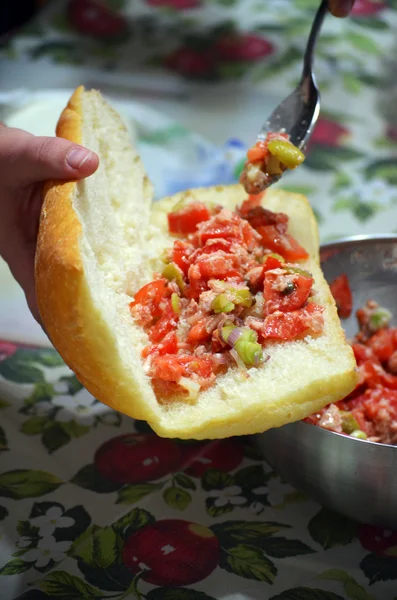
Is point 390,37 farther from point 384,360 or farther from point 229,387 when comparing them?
point 229,387

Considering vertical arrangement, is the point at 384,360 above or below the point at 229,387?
below

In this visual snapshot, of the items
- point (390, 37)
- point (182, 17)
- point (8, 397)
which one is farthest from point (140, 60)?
point (8, 397)

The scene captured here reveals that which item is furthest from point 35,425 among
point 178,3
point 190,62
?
point 178,3

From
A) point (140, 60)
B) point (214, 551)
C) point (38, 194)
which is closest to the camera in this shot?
point (214, 551)

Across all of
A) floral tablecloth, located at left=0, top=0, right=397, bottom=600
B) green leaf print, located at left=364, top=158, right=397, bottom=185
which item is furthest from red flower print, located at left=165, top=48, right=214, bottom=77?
green leaf print, located at left=364, top=158, right=397, bottom=185

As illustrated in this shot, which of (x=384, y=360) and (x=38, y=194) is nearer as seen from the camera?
(x=38, y=194)

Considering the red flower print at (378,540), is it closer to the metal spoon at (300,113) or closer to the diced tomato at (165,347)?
the diced tomato at (165,347)

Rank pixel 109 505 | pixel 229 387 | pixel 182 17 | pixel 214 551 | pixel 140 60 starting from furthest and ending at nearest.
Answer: pixel 182 17
pixel 140 60
pixel 109 505
pixel 214 551
pixel 229 387
